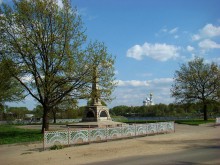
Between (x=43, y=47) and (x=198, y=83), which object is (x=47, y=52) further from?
(x=198, y=83)

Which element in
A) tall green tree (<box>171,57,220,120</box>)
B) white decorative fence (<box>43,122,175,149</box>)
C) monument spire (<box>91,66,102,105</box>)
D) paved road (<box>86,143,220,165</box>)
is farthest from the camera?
tall green tree (<box>171,57,220,120</box>)

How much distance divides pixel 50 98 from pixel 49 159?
13.0m

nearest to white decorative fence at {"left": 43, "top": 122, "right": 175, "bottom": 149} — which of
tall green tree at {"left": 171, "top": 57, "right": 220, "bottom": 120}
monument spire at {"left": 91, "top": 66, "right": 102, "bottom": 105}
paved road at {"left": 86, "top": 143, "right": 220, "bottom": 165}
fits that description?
monument spire at {"left": 91, "top": 66, "right": 102, "bottom": 105}

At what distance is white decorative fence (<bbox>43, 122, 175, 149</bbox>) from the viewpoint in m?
18.1

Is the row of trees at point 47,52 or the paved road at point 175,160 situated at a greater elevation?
the row of trees at point 47,52

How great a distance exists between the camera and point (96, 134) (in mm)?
21188

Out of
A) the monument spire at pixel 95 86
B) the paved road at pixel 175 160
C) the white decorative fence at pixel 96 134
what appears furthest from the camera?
the monument spire at pixel 95 86

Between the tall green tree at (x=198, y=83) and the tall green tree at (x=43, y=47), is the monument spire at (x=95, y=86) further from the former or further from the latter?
the tall green tree at (x=198, y=83)

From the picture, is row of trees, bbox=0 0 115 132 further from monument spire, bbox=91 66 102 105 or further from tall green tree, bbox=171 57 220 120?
tall green tree, bbox=171 57 220 120

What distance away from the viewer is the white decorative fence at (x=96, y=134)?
18.1 m

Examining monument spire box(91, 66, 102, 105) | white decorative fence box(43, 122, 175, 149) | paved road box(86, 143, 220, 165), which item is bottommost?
paved road box(86, 143, 220, 165)

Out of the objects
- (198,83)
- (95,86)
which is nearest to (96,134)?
(95,86)

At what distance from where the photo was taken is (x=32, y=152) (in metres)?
17.1

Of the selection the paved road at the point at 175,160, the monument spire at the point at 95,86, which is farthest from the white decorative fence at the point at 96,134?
the paved road at the point at 175,160
